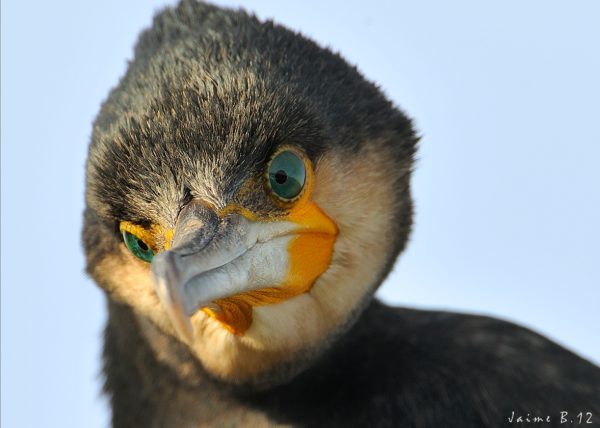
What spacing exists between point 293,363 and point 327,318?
0.25 meters

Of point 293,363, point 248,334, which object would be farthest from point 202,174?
point 293,363

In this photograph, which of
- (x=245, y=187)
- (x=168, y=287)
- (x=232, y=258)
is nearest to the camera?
(x=168, y=287)

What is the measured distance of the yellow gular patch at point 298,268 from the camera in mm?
3488

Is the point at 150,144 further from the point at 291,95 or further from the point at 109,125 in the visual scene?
the point at 291,95

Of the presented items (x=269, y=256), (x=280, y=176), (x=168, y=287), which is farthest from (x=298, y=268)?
(x=168, y=287)

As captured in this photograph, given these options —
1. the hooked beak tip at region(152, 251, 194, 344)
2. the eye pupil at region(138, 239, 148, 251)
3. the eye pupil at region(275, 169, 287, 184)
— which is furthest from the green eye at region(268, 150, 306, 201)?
the hooked beak tip at region(152, 251, 194, 344)

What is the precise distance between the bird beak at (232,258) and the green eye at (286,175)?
10cm

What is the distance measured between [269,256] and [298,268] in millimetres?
218

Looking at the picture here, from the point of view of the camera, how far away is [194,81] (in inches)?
134

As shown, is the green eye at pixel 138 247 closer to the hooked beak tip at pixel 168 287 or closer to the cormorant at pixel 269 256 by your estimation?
the cormorant at pixel 269 256

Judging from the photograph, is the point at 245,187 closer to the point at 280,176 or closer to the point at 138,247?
the point at 280,176

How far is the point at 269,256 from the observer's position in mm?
3369

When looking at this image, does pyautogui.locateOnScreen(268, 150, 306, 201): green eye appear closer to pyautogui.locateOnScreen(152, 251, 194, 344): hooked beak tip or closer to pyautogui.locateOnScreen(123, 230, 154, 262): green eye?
pyautogui.locateOnScreen(123, 230, 154, 262): green eye

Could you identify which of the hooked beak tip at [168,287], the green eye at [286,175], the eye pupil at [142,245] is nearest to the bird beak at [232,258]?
the hooked beak tip at [168,287]
